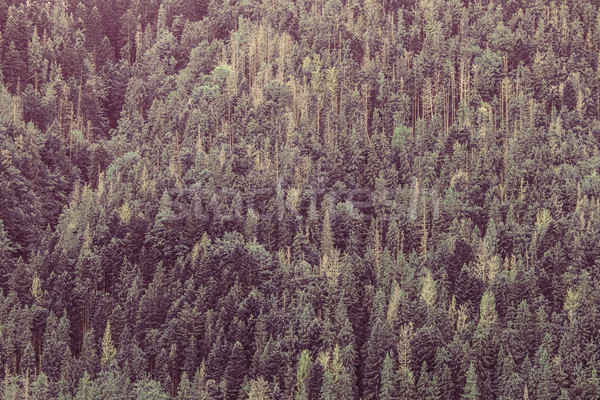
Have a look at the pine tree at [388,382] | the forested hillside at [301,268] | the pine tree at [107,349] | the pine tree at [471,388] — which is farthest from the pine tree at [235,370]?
the pine tree at [471,388]

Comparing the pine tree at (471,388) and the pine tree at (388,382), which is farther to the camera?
the pine tree at (388,382)

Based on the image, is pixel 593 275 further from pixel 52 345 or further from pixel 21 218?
pixel 21 218

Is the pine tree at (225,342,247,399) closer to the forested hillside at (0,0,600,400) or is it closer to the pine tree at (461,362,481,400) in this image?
the forested hillside at (0,0,600,400)

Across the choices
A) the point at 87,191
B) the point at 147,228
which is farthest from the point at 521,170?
the point at 87,191

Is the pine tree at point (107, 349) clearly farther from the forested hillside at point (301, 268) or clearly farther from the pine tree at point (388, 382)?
the pine tree at point (388, 382)

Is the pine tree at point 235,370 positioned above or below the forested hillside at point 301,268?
below

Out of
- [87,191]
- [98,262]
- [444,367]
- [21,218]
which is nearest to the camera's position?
[444,367]

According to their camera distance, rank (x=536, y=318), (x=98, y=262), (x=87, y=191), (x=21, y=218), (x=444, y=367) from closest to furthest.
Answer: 1. (x=444, y=367)
2. (x=536, y=318)
3. (x=98, y=262)
4. (x=21, y=218)
5. (x=87, y=191)

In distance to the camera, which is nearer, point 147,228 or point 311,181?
point 147,228

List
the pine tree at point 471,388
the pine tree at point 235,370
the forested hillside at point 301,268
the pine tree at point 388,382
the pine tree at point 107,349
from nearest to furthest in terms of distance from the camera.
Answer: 1. the pine tree at point 471,388
2. the pine tree at point 388,382
3. the pine tree at point 235,370
4. the forested hillside at point 301,268
5. the pine tree at point 107,349

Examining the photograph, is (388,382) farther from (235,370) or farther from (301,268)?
(301,268)

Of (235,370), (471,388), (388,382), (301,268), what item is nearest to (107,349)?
(235,370)
